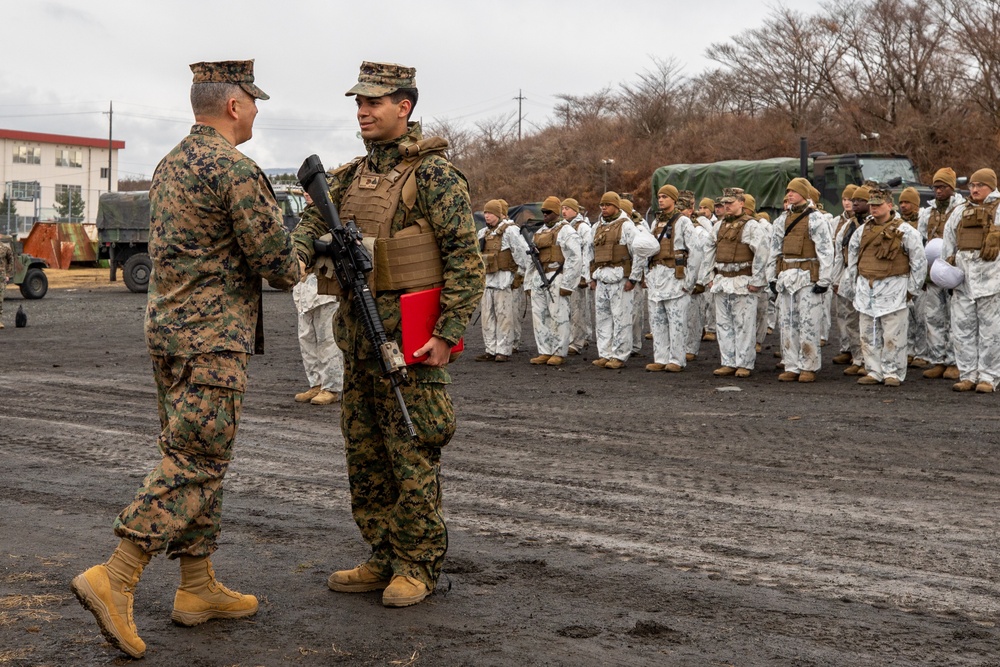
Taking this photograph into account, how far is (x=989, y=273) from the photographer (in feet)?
38.8

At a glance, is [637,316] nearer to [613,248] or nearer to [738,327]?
[613,248]

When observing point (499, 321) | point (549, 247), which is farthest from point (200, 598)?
point (549, 247)

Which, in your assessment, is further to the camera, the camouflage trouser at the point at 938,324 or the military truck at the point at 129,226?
the military truck at the point at 129,226

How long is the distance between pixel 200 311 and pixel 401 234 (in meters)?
0.96

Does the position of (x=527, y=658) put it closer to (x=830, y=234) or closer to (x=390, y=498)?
(x=390, y=498)

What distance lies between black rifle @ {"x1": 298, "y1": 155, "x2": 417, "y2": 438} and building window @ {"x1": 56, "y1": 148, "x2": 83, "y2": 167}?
303 feet

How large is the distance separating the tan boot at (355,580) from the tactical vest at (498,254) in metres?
10.9

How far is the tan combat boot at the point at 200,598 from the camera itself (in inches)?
180

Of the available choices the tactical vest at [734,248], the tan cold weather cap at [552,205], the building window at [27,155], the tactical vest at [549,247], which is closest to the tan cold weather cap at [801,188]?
the tactical vest at [734,248]

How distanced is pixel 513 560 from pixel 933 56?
1505 inches

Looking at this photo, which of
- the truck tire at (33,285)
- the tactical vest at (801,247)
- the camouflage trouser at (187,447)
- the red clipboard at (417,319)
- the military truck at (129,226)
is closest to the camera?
the camouflage trouser at (187,447)

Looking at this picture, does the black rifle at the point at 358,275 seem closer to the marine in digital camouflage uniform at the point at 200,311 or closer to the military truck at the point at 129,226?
the marine in digital camouflage uniform at the point at 200,311

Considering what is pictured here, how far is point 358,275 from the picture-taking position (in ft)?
15.7

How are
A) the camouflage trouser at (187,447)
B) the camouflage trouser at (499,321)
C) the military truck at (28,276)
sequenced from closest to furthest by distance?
the camouflage trouser at (187,447) < the camouflage trouser at (499,321) < the military truck at (28,276)
